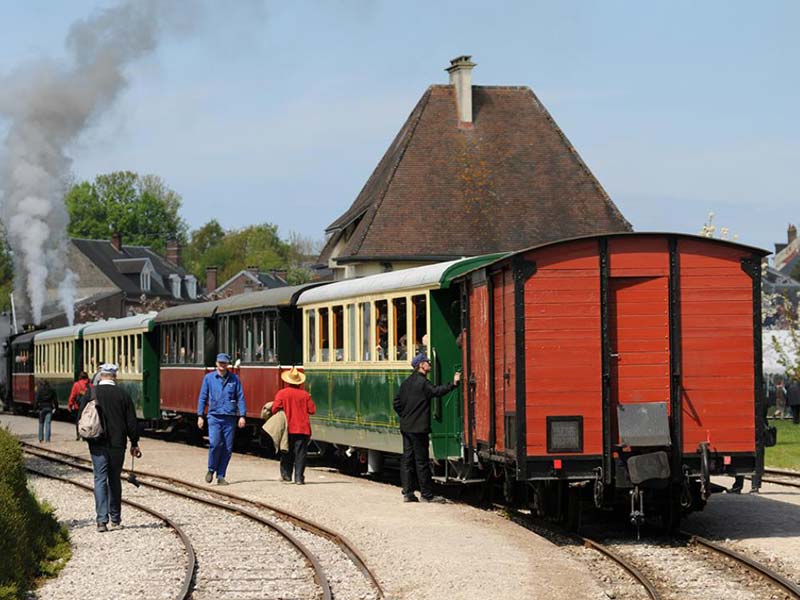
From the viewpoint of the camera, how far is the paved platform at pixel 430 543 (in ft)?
38.8

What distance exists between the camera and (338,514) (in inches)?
659

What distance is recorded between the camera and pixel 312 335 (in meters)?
22.8

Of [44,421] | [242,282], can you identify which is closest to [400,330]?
[44,421]

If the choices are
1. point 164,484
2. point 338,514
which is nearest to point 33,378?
point 164,484

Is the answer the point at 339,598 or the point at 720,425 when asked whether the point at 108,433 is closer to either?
the point at 339,598

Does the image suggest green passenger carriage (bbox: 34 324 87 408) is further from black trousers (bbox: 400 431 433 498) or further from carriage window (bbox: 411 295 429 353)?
black trousers (bbox: 400 431 433 498)

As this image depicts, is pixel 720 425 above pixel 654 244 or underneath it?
underneath

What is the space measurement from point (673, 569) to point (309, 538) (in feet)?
12.8

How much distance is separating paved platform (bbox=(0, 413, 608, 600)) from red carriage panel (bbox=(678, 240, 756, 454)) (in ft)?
6.20

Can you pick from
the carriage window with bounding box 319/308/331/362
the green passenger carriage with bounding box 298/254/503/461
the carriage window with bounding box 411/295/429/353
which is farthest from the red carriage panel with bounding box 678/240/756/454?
the carriage window with bounding box 319/308/331/362

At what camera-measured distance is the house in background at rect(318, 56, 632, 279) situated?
5072cm

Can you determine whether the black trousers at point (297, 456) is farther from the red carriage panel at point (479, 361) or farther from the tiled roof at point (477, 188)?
the tiled roof at point (477, 188)

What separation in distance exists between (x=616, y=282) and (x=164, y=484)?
981 cm

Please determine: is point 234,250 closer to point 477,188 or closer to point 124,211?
point 124,211
